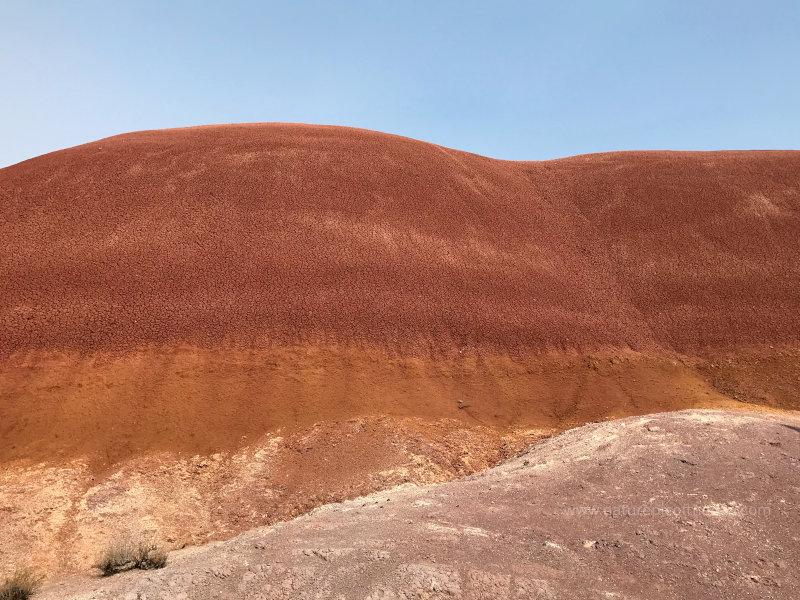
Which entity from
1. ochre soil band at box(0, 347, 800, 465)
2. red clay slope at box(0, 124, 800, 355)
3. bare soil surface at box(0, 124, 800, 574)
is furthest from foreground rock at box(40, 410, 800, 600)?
red clay slope at box(0, 124, 800, 355)

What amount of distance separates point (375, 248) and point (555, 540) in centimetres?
1635

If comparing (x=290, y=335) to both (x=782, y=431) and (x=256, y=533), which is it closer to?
(x=256, y=533)

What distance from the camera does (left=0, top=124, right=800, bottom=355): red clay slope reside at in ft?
64.6

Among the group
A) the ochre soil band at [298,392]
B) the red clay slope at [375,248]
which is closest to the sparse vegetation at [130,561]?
the ochre soil band at [298,392]

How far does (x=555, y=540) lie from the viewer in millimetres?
7883

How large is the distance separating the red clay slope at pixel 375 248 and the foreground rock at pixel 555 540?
9.57m

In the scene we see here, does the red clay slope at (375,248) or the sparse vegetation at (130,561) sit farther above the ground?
the red clay slope at (375,248)

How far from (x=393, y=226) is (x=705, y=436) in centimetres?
1552

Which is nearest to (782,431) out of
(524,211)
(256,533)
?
(256,533)

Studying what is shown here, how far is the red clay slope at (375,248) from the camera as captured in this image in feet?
64.6

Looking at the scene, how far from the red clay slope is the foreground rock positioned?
31.4ft

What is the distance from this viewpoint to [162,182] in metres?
25.7

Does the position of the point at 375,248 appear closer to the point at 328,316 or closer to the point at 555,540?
the point at 328,316

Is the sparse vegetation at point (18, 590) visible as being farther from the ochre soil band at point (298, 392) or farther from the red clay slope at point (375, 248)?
the red clay slope at point (375, 248)
